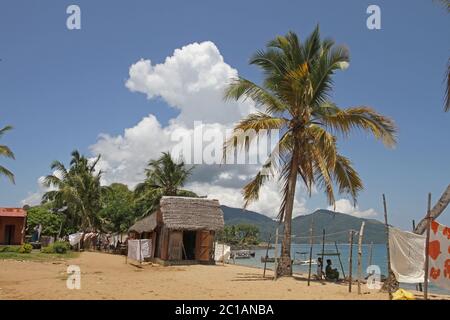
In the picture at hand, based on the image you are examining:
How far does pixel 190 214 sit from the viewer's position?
24.5 metres

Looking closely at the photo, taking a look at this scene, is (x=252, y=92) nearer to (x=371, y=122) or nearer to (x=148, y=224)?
(x=371, y=122)

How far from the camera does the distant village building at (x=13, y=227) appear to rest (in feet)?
113

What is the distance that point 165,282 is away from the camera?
49.0ft

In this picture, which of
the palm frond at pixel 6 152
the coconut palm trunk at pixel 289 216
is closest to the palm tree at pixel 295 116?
the coconut palm trunk at pixel 289 216

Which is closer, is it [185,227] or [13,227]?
[185,227]

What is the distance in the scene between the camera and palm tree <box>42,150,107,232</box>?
129ft

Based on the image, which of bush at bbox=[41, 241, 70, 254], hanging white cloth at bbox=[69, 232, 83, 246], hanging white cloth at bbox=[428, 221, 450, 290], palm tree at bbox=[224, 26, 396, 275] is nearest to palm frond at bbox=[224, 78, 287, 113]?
palm tree at bbox=[224, 26, 396, 275]

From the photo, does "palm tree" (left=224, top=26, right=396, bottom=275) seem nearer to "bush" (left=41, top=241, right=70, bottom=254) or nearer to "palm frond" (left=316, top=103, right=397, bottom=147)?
"palm frond" (left=316, top=103, right=397, bottom=147)

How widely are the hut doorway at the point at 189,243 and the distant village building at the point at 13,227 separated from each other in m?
15.2

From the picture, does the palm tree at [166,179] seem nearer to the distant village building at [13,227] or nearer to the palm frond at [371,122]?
the distant village building at [13,227]

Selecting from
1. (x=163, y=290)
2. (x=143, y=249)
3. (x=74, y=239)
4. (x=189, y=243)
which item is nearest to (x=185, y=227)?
(x=189, y=243)

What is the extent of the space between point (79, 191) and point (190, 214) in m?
19.0
